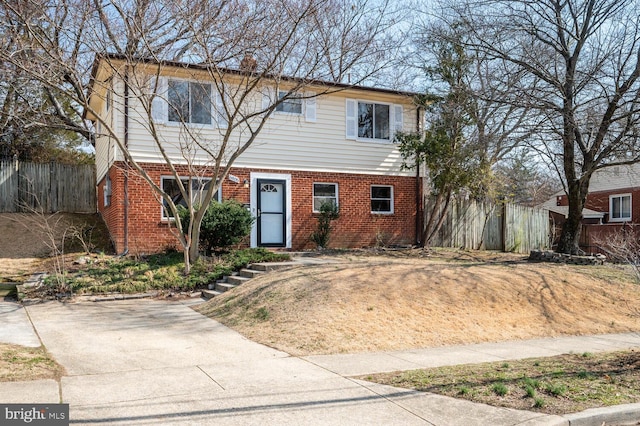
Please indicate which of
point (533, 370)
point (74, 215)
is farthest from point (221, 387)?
point (74, 215)

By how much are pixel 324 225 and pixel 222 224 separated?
4.04m

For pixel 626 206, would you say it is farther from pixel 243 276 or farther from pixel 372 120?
pixel 243 276

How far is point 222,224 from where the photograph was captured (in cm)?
1470

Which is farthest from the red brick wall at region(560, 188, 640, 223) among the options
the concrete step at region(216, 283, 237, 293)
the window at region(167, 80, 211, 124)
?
the concrete step at region(216, 283, 237, 293)

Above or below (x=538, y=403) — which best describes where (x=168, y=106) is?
above

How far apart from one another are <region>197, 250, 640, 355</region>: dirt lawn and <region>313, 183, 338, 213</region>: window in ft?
18.8

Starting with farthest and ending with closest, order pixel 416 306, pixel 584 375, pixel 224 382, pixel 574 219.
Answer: pixel 574 219 → pixel 416 306 → pixel 584 375 → pixel 224 382

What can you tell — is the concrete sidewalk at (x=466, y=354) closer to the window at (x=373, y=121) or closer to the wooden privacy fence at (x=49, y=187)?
the window at (x=373, y=121)

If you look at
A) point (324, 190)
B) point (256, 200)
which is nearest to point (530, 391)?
point (256, 200)

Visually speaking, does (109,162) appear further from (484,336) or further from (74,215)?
(484,336)

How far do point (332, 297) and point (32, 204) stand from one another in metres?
16.5

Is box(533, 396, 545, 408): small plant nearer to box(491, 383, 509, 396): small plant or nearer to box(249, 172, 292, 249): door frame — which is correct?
box(491, 383, 509, 396): small plant

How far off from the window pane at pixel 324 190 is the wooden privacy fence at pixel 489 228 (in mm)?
3824

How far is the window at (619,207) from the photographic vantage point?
28067 millimetres
